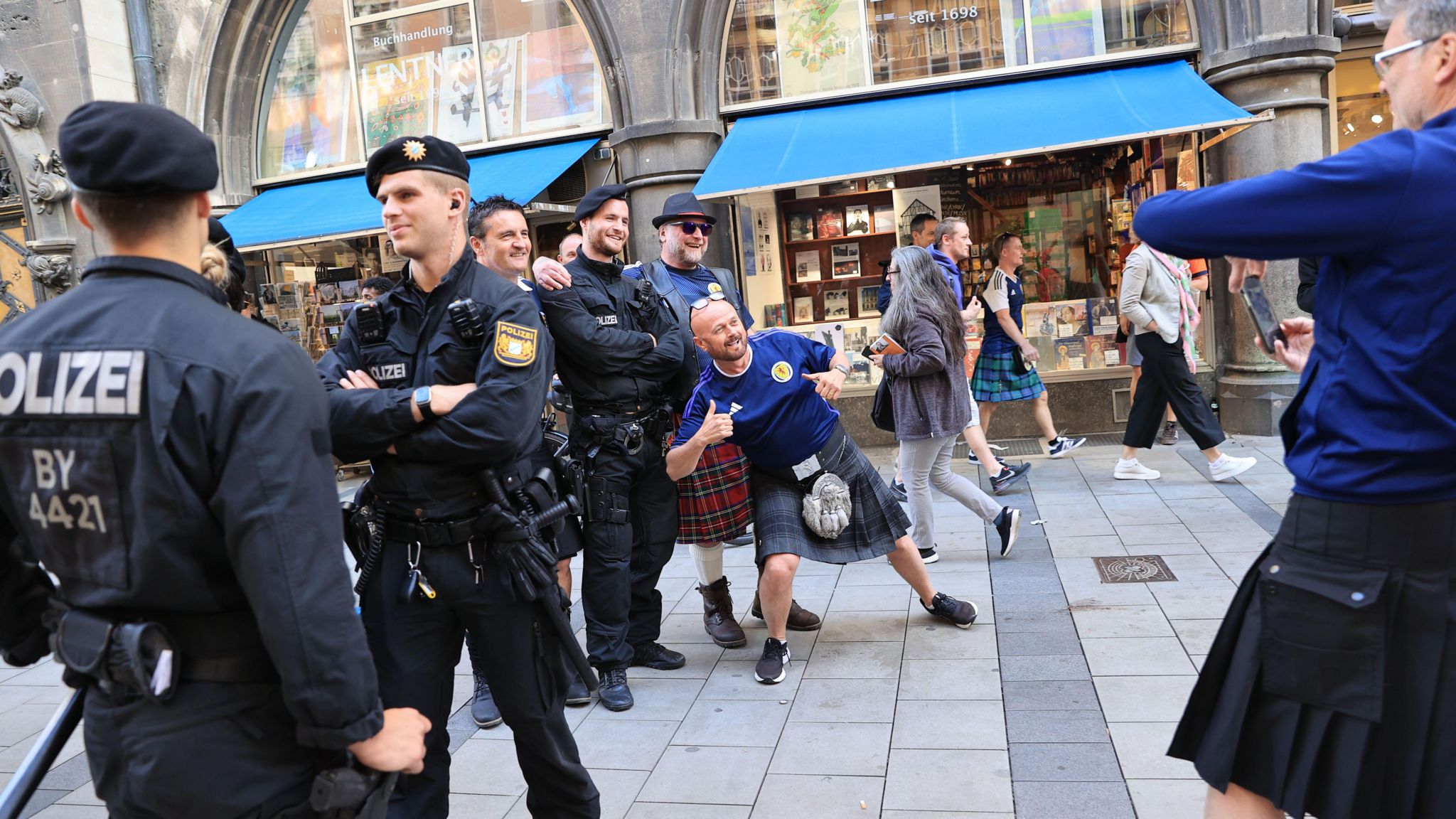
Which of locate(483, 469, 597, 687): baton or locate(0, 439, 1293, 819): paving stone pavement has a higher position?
locate(483, 469, 597, 687): baton

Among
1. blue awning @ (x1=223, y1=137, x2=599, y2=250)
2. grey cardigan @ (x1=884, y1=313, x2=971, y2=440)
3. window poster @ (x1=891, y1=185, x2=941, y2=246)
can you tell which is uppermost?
blue awning @ (x1=223, y1=137, x2=599, y2=250)

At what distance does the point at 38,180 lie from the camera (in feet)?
33.4

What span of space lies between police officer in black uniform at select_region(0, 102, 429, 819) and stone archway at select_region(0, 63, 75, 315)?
405 inches

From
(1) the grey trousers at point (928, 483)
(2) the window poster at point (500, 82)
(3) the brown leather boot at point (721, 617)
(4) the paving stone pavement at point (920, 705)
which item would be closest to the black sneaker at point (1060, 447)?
(4) the paving stone pavement at point (920, 705)

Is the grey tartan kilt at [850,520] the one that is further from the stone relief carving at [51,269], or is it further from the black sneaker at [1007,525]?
the stone relief carving at [51,269]

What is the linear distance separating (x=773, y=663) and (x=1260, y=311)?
2.66 m

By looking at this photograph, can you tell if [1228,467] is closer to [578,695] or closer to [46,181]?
[578,695]

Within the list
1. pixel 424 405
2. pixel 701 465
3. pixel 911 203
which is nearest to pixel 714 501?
pixel 701 465

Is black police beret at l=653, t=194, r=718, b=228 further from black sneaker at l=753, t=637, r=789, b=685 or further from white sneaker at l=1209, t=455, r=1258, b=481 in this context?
white sneaker at l=1209, t=455, r=1258, b=481

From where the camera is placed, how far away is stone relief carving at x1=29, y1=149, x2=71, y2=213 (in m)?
10.1

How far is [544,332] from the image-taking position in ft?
9.37

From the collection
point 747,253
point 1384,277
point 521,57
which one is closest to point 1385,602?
point 1384,277

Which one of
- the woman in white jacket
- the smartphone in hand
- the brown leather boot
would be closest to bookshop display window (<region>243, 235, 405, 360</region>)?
the brown leather boot

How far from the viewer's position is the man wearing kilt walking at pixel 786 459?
4184 mm
